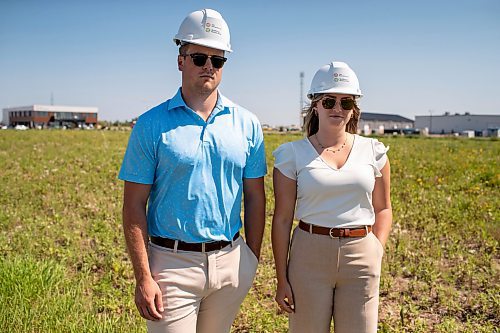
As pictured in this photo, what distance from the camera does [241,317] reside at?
4457 millimetres

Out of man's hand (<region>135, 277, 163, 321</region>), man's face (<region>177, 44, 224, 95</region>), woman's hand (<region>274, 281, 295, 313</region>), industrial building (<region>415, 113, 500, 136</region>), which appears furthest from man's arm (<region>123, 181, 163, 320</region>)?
industrial building (<region>415, 113, 500, 136</region>)

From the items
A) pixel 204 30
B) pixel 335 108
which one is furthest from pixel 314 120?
pixel 204 30

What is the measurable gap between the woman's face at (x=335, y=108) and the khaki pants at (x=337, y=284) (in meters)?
0.64

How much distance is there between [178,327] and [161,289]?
204 mm

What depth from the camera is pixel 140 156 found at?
2.45 meters

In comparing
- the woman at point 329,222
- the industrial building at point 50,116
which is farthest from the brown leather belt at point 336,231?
the industrial building at point 50,116

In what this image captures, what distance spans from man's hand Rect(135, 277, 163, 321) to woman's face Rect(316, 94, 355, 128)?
128 centimetres

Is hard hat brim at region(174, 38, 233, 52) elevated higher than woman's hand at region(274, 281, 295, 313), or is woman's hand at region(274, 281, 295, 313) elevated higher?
hard hat brim at region(174, 38, 233, 52)

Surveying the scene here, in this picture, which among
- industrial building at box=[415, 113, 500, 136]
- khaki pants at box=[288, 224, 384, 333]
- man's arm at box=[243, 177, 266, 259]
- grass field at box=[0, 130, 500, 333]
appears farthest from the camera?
industrial building at box=[415, 113, 500, 136]

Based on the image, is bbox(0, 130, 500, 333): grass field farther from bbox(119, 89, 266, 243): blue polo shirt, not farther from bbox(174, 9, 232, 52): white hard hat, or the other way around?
bbox(174, 9, 232, 52): white hard hat

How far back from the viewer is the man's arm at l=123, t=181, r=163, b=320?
2457mm

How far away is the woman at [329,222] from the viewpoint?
270 centimetres

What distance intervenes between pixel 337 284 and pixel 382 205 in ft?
1.87

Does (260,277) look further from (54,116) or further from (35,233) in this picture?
(54,116)
